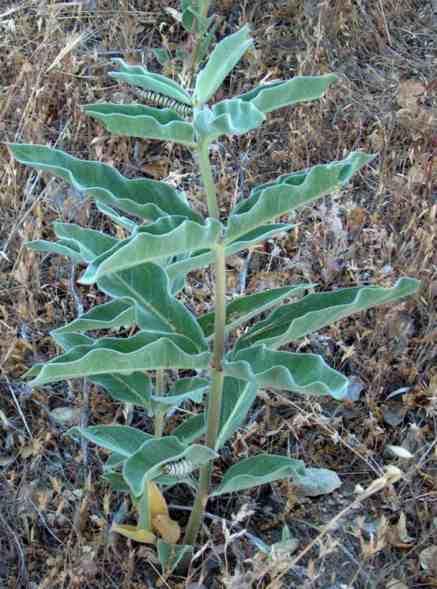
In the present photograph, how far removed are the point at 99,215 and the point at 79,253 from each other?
1.30m

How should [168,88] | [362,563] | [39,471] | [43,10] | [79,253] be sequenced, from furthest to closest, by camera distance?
[43,10] → [39,471] → [362,563] → [79,253] → [168,88]

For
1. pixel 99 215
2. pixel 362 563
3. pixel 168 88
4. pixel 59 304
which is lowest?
pixel 362 563

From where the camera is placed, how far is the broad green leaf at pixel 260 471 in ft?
5.04

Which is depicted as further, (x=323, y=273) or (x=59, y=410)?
(x=323, y=273)

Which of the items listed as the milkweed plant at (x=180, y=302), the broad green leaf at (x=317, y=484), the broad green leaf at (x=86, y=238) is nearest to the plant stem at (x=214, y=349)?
the milkweed plant at (x=180, y=302)

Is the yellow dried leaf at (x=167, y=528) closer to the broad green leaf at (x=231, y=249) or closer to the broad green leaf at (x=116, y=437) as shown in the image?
the broad green leaf at (x=116, y=437)

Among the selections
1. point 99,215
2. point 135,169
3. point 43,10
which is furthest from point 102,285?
point 43,10

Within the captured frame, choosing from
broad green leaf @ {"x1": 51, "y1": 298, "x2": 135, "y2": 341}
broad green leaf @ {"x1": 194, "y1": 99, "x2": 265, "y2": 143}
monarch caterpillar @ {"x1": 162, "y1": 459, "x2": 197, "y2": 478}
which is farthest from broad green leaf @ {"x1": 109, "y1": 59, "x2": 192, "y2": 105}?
monarch caterpillar @ {"x1": 162, "y1": 459, "x2": 197, "y2": 478}

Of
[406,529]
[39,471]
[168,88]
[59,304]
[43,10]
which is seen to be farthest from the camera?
[43,10]

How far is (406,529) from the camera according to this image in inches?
77.2

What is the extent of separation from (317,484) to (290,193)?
0.99 metres

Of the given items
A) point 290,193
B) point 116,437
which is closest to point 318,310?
point 290,193

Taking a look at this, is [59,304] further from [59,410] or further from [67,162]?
[67,162]

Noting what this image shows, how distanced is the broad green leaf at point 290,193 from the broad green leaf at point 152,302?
8.4 inches
